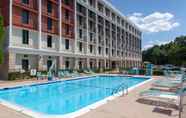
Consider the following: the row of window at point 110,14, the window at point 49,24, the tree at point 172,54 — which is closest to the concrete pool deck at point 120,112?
the window at point 49,24

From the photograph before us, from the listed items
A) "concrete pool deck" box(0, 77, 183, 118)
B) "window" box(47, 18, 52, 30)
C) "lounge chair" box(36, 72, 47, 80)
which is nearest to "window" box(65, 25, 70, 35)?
"window" box(47, 18, 52, 30)

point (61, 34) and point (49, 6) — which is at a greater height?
point (49, 6)

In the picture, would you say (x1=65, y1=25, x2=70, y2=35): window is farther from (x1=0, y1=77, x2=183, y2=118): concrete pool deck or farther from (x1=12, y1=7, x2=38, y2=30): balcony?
(x1=0, y1=77, x2=183, y2=118): concrete pool deck

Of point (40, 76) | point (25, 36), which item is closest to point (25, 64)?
point (40, 76)

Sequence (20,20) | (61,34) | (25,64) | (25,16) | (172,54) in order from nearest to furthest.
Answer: (20,20)
(25,64)
(25,16)
(61,34)
(172,54)

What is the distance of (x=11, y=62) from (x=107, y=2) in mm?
31299

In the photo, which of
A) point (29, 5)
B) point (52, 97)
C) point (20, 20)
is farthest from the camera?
point (29, 5)

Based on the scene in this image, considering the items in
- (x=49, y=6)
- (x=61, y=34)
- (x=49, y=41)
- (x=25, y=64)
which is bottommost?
(x=25, y=64)

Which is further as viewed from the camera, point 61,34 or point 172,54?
point 172,54

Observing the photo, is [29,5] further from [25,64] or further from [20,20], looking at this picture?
[25,64]

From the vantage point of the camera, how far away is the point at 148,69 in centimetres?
2864

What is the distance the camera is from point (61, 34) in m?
28.5

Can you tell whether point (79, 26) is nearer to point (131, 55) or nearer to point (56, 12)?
point (56, 12)

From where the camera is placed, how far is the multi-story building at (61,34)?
21.7m
